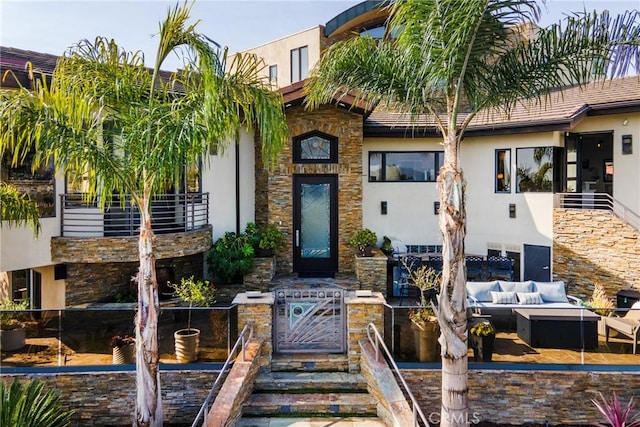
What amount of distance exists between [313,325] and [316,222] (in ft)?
18.6

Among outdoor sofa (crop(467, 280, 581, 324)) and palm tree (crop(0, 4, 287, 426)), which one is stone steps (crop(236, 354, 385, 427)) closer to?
palm tree (crop(0, 4, 287, 426))

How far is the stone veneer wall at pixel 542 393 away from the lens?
315 inches

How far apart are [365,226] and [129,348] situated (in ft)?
→ 29.6

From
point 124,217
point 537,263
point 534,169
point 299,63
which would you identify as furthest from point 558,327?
point 299,63

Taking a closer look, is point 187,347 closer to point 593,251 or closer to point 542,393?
point 542,393

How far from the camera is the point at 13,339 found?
26.7ft

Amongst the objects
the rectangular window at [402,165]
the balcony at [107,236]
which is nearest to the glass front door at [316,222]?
the rectangular window at [402,165]

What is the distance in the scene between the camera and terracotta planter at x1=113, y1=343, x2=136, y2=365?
817cm

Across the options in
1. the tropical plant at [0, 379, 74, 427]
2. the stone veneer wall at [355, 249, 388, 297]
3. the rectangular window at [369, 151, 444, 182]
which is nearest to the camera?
the tropical plant at [0, 379, 74, 427]

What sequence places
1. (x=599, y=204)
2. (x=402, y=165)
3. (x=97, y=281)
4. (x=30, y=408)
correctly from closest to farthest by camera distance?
(x=30, y=408) → (x=97, y=281) → (x=599, y=204) → (x=402, y=165)

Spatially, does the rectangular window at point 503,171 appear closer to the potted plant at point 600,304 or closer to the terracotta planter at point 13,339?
the potted plant at point 600,304

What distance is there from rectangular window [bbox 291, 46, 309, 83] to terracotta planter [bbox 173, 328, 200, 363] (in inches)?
968

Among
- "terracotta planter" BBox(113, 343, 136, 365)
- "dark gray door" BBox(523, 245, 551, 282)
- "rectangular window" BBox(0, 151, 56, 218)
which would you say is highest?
"rectangular window" BBox(0, 151, 56, 218)

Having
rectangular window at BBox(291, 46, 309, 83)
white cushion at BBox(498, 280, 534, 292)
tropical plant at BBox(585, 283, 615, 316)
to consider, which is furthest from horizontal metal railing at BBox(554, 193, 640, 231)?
rectangular window at BBox(291, 46, 309, 83)
